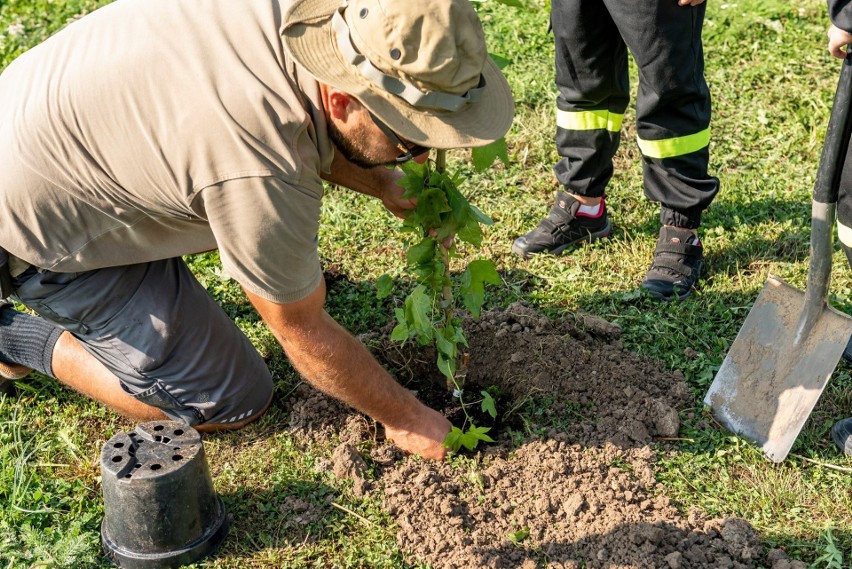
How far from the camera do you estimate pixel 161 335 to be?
122 inches

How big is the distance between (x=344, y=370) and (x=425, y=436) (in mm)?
473

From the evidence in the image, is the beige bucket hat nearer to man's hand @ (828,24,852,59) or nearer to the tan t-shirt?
the tan t-shirt

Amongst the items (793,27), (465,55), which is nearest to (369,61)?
(465,55)

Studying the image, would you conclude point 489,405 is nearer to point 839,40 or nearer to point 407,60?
point 407,60

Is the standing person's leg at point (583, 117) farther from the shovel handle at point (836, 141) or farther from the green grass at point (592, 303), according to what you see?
the shovel handle at point (836, 141)

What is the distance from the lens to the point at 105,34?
2.60 m

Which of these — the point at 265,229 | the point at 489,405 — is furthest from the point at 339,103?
the point at 489,405

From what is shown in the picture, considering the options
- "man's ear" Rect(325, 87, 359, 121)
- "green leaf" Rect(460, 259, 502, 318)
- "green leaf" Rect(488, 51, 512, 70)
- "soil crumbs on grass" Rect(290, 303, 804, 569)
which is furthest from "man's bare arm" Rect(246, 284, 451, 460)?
"green leaf" Rect(488, 51, 512, 70)

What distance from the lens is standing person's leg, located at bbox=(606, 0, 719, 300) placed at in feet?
10.9

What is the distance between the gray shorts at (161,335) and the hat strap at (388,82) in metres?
1.31

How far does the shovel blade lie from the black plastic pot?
6.01ft

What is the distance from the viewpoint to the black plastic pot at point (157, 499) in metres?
2.58

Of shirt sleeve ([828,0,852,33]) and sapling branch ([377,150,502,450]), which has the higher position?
shirt sleeve ([828,0,852,33])

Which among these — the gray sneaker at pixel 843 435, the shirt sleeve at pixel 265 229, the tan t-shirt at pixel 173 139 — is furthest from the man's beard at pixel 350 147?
the gray sneaker at pixel 843 435
